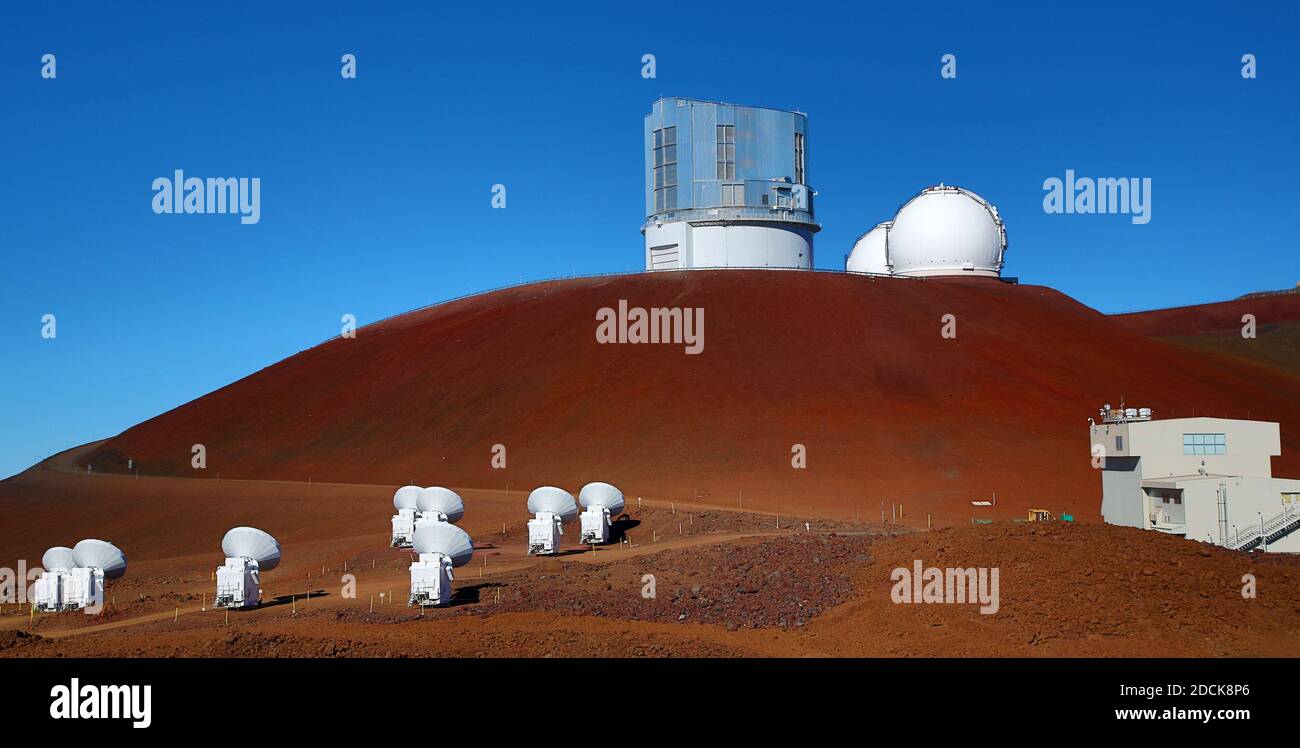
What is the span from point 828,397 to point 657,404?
8.78m

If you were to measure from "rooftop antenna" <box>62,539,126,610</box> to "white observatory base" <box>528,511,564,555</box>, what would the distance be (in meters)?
12.1

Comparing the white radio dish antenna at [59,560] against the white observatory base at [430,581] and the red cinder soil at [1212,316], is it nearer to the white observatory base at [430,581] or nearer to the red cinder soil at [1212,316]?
the white observatory base at [430,581]

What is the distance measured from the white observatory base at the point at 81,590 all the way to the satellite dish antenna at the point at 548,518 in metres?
12.7

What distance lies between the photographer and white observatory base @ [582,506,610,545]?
4109cm

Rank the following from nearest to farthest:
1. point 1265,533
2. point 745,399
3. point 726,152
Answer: point 1265,533
point 745,399
point 726,152

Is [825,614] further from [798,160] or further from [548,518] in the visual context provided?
[798,160]

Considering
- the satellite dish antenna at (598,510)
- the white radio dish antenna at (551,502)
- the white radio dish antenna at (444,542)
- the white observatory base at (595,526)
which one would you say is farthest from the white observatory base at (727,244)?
the white radio dish antenna at (444,542)

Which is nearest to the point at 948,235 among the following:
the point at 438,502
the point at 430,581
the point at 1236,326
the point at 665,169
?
the point at 665,169

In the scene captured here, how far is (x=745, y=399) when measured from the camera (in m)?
61.8

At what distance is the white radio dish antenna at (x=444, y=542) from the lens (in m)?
30.7

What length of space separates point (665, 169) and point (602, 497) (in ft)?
140

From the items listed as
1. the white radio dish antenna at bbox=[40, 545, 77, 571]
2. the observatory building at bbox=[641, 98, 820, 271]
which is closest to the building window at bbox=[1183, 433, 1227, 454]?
the white radio dish antenna at bbox=[40, 545, 77, 571]

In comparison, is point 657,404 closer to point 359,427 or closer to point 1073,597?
point 359,427
